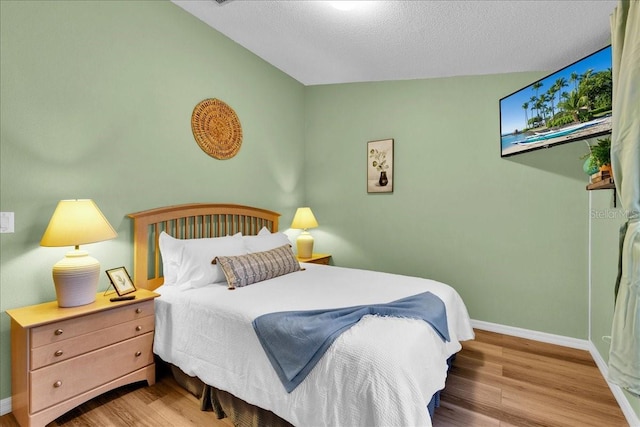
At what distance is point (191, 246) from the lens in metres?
2.51

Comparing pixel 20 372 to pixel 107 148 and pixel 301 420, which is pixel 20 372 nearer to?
pixel 107 148

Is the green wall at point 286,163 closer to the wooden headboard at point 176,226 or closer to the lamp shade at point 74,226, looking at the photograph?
the wooden headboard at point 176,226

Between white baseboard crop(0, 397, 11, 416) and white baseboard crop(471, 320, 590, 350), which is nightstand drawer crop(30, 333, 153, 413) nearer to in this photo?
white baseboard crop(0, 397, 11, 416)

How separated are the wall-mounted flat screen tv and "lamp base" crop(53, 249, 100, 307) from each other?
138 inches

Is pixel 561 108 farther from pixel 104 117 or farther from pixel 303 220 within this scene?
pixel 104 117

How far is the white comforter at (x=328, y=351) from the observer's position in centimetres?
132

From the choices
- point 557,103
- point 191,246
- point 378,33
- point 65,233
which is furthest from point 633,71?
point 65,233

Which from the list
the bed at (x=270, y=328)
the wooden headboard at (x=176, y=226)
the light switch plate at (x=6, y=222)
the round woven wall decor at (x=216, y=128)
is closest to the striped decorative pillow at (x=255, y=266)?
the bed at (x=270, y=328)

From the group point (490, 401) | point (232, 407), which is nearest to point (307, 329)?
point (232, 407)

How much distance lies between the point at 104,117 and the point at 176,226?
3.19 ft

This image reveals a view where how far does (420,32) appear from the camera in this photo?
2.67 m

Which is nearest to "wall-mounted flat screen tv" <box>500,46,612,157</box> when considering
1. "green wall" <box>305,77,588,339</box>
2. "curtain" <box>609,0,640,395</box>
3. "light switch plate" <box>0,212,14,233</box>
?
"green wall" <box>305,77,588,339</box>

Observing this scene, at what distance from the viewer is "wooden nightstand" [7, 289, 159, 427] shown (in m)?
1.68

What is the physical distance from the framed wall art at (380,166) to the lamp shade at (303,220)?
0.79 meters
